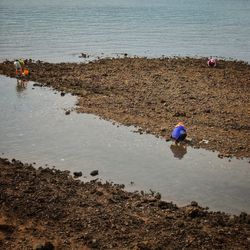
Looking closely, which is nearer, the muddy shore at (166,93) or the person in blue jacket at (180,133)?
the person in blue jacket at (180,133)

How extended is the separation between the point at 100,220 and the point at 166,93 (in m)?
11.5

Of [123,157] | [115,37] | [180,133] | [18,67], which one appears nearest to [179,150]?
[180,133]

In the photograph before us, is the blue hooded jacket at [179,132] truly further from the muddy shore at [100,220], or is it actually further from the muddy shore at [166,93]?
the muddy shore at [100,220]

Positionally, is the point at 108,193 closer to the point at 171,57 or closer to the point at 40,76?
the point at 40,76

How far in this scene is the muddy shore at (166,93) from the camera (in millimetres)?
15523

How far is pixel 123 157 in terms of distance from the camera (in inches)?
533

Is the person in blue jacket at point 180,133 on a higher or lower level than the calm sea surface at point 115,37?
lower

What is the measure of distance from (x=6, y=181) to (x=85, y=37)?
110 ft

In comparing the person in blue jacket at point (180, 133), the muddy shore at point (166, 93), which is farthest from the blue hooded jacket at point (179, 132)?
the muddy shore at point (166, 93)

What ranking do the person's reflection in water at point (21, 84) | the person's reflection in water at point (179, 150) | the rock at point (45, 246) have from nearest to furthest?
the rock at point (45, 246) → the person's reflection in water at point (179, 150) → the person's reflection in water at point (21, 84)

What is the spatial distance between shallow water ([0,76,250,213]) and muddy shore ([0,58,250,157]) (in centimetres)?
96

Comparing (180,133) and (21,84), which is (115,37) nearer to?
(21,84)

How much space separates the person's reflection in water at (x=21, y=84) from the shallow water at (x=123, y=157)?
3.72 m

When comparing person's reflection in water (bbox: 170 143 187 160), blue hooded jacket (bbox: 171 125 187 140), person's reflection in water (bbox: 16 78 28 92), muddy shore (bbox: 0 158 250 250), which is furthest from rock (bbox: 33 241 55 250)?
person's reflection in water (bbox: 16 78 28 92)
